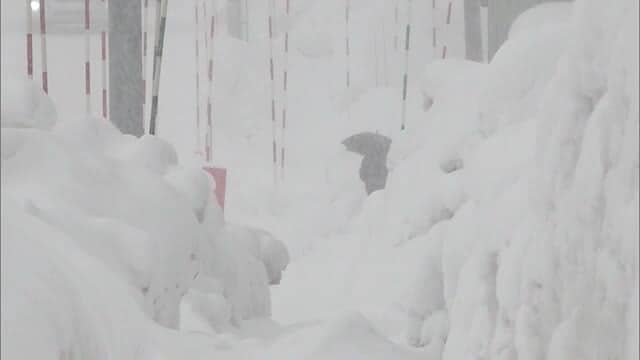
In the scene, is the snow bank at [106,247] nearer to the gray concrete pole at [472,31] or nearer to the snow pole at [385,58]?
the gray concrete pole at [472,31]

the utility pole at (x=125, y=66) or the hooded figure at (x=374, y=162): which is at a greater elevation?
the utility pole at (x=125, y=66)

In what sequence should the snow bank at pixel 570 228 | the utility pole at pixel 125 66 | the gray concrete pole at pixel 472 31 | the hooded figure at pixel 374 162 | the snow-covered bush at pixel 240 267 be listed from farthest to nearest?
the gray concrete pole at pixel 472 31 < the hooded figure at pixel 374 162 < the utility pole at pixel 125 66 < the snow-covered bush at pixel 240 267 < the snow bank at pixel 570 228

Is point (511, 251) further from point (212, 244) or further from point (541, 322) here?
point (212, 244)

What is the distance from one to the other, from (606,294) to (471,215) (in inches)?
71.0

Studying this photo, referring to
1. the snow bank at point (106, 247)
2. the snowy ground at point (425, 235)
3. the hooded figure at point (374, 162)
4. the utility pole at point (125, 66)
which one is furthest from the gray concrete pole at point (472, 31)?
the snow bank at point (106, 247)

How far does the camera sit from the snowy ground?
2900 millimetres

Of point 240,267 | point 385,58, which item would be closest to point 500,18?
point 385,58

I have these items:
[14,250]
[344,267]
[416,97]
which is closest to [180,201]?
[14,250]

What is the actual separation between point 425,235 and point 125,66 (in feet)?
6.74

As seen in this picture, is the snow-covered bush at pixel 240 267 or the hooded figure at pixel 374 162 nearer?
the snow-covered bush at pixel 240 267

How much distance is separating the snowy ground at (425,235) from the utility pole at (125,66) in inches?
46.4

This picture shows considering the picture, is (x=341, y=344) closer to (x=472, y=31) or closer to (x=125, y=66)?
(x=125, y=66)

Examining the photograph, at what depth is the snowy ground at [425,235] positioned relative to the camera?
2.90 m

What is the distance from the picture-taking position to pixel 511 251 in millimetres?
3463
